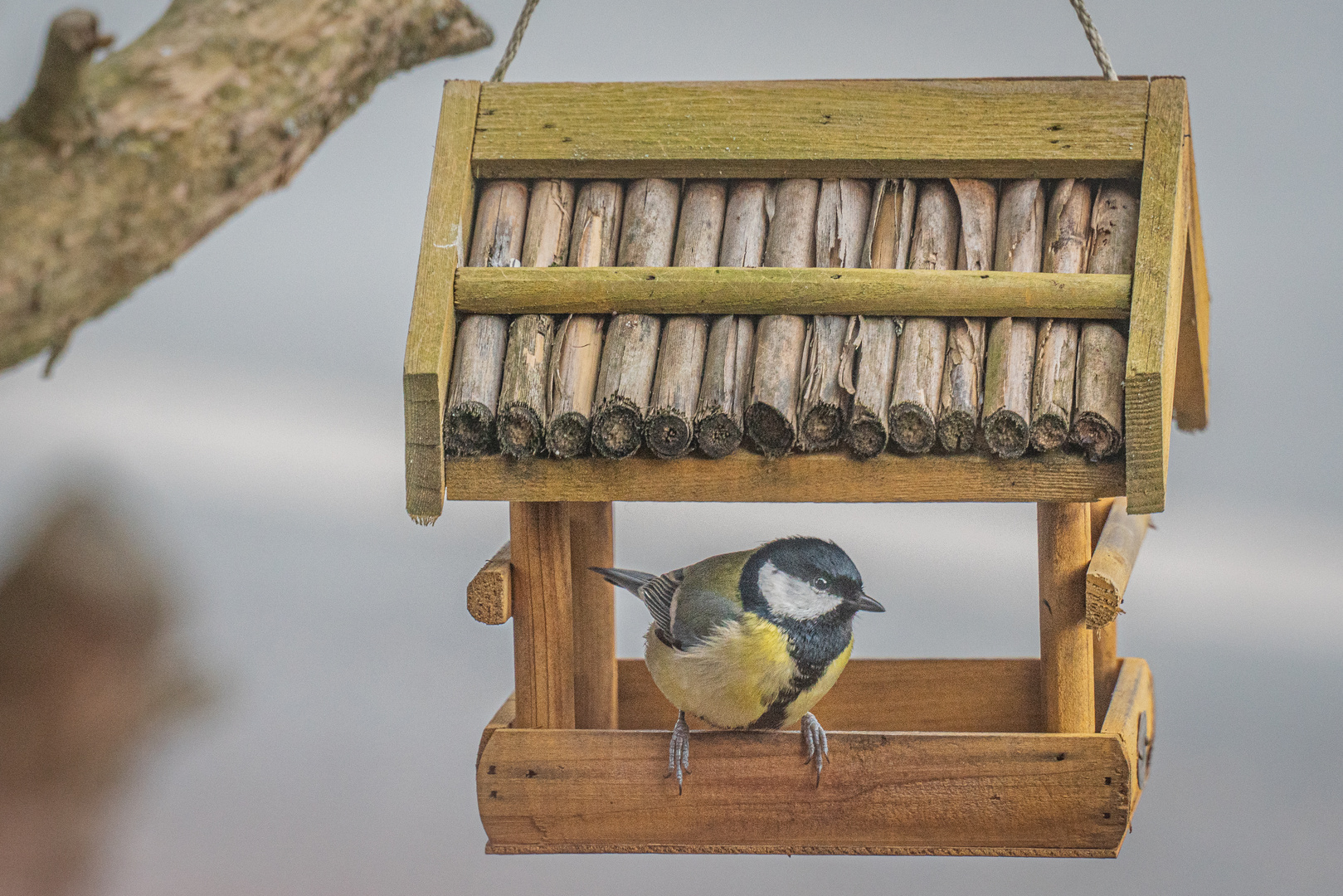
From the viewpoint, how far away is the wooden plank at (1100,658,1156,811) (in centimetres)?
209

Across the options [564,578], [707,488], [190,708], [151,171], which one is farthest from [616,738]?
[190,708]

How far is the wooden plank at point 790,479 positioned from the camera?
1.80 metres

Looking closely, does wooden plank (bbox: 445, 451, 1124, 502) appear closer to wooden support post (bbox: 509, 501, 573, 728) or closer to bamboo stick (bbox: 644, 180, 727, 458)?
bamboo stick (bbox: 644, 180, 727, 458)

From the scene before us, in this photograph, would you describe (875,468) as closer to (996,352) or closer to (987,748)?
(996,352)

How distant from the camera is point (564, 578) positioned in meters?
2.11

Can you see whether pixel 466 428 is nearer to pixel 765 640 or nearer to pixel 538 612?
pixel 538 612

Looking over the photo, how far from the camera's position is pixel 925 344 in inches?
73.0

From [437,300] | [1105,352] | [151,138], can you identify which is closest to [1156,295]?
[1105,352]

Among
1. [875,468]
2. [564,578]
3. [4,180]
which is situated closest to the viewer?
[4,180]

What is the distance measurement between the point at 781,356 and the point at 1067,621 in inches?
23.4

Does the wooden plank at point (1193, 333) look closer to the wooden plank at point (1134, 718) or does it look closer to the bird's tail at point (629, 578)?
the wooden plank at point (1134, 718)

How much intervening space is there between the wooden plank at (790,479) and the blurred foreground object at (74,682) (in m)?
2.35

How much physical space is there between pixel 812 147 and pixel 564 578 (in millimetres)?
721

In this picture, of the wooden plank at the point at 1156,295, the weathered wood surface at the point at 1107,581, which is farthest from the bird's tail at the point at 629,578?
the wooden plank at the point at 1156,295
